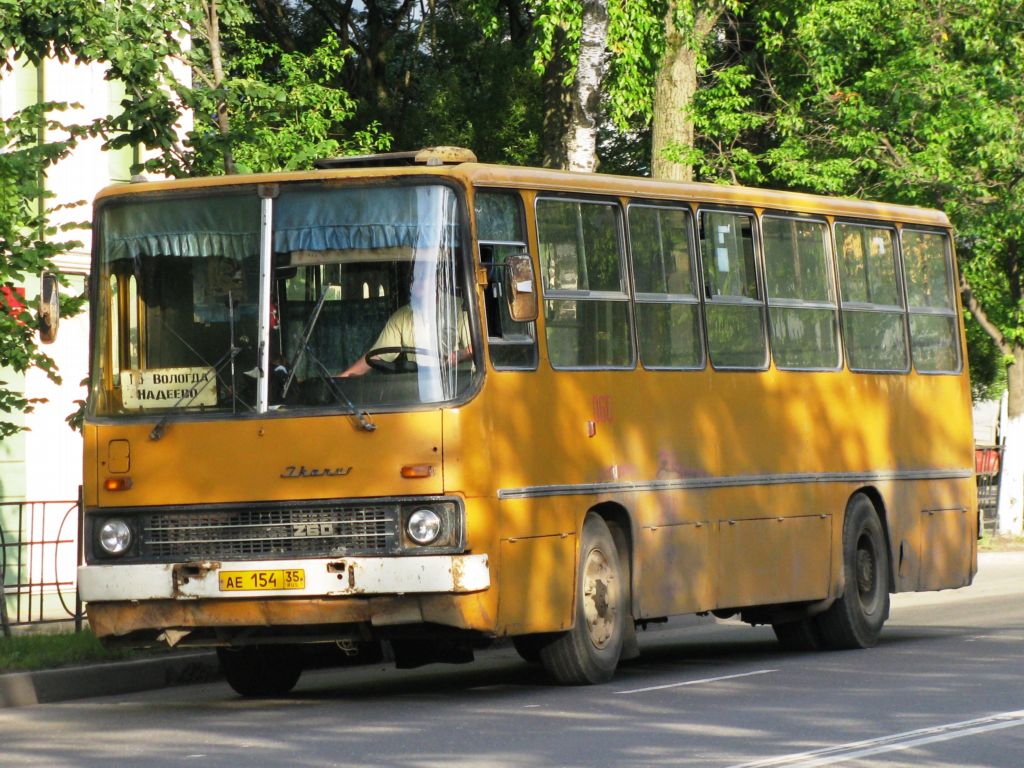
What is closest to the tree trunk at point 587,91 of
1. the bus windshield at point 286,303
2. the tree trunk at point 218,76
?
the tree trunk at point 218,76

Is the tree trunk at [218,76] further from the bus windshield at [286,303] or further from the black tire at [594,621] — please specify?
the black tire at [594,621]

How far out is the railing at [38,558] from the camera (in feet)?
55.5

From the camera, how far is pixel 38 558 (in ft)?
59.1

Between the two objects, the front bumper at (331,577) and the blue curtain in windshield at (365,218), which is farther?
the blue curtain in windshield at (365,218)

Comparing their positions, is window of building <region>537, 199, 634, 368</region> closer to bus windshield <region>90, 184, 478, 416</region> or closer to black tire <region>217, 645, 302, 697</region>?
bus windshield <region>90, 184, 478, 416</region>

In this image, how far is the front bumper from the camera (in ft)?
37.4

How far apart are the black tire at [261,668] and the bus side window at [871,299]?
516 centimetres

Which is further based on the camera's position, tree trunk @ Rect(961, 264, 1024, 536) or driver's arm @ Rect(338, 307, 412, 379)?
tree trunk @ Rect(961, 264, 1024, 536)

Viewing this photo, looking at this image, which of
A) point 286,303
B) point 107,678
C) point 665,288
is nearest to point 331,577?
point 286,303

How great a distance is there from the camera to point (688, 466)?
14.0m

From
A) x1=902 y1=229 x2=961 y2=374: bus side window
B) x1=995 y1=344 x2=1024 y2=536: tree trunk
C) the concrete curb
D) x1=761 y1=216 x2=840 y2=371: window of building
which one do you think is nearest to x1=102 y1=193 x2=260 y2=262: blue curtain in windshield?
the concrete curb

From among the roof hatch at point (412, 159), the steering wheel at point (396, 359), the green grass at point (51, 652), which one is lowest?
the green grass at point (51, 652)

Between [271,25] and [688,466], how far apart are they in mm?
31183

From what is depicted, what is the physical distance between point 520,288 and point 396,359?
774mm
